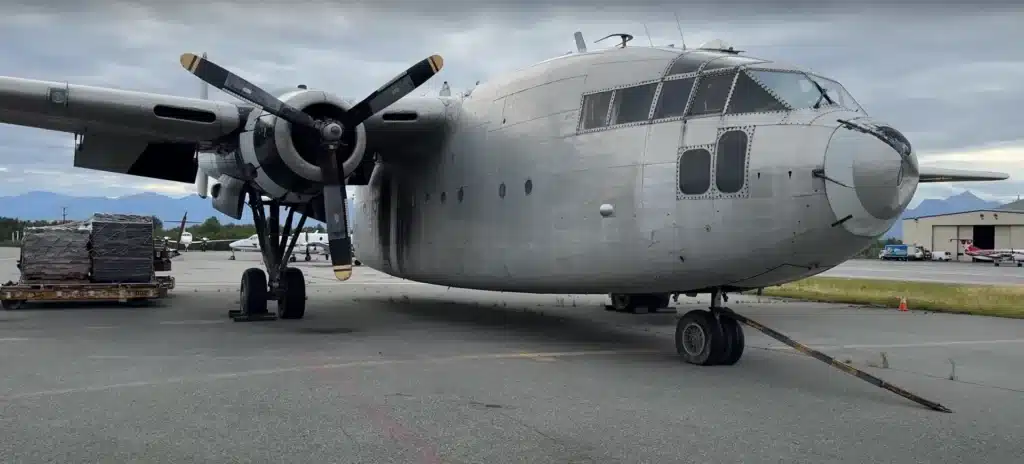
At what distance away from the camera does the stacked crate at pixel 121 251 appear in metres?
17.7

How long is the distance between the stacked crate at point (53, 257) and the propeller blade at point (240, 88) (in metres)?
8.02

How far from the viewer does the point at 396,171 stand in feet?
49.9

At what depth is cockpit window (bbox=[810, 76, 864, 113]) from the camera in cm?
899

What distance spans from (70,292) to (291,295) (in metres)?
5.72

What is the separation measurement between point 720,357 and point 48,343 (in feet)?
30.4

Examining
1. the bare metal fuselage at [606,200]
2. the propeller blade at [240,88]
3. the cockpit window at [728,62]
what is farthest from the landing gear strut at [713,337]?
the propeller blade at [240,88]

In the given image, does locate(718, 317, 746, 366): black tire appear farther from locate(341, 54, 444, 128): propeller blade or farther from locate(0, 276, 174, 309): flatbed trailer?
locate(0, 276, 174, 309): flatbed trailer

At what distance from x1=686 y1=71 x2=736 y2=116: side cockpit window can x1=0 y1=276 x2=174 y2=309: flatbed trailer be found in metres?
13.6

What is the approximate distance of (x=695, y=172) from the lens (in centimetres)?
888

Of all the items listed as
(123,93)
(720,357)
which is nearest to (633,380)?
(720,357)

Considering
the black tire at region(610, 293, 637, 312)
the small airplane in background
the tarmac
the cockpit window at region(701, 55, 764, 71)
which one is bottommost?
the tarmac

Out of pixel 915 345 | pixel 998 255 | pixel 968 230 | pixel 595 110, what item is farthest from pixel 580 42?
pixel 968 230

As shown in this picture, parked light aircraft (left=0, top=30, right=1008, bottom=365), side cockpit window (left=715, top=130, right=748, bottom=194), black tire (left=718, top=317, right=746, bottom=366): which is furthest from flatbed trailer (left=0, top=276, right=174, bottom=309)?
side cockpit window (left=715, top=130, right=748, bottom=194)

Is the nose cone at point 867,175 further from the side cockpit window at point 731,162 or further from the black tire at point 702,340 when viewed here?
the black tire at point 702,340
